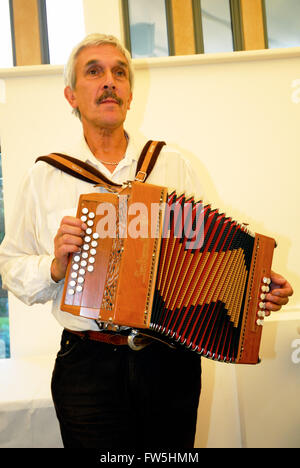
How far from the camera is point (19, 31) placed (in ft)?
10.5

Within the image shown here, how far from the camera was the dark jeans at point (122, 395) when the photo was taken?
1.25 meters

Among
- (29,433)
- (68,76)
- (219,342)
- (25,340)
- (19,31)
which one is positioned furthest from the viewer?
(19,31)

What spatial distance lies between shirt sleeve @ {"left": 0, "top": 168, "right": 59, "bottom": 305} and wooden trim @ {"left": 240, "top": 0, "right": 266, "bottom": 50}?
8.39 feet

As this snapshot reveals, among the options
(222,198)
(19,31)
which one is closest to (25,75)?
(19,31)

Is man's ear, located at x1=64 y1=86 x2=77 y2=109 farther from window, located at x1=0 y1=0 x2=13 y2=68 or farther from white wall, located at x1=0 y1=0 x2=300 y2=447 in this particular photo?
window, located at x1=0 y1=0 x2=13 y2=68

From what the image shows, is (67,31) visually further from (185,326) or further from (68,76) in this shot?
(185,326)

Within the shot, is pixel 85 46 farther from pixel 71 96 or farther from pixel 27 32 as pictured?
pixel 27 32

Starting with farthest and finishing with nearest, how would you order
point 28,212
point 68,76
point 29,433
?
1. point 29,433
2. point 68,76
3. point 28,212

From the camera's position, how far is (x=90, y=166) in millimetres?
1331

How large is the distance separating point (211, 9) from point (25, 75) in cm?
173

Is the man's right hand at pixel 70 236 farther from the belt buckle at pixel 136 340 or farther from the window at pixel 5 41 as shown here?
the window at pixel 5 41

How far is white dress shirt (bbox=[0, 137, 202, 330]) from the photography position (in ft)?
4.37

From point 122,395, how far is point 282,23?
3.30m
